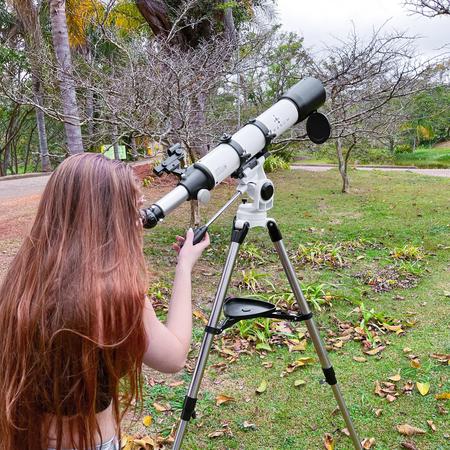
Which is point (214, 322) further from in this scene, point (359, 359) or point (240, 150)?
point (359, 359)

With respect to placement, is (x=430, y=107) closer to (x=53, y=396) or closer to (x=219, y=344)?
(x=219, y=344)

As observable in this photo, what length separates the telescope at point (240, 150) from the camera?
4.74 feet

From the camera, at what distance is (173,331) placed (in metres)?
1.16

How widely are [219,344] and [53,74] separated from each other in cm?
371

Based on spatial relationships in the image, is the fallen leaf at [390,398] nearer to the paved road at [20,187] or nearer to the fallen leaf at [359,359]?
the fallen leaf at [359,359]

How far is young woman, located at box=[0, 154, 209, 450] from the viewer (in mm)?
996

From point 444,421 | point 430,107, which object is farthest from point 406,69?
point 430,107

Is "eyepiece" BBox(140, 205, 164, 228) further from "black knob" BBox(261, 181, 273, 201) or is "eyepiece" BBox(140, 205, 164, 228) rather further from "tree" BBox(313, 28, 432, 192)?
"tree" BBox(313, 28, 432, 192)

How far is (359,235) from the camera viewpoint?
19.6 ft

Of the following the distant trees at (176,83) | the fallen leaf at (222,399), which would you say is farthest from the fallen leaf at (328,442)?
the distant trees at (176,83)

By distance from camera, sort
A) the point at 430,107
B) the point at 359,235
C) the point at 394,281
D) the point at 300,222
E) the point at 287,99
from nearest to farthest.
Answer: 1. the point at 287,99
2. the point at 394,281
3. the point at 359,235
4. the point at 300,222
5. the point at 430,107

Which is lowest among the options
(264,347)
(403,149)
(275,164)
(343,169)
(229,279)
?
(264,347)

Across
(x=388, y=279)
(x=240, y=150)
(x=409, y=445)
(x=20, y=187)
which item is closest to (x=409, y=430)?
(x=409, y=445)

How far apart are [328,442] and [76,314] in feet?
5.69
